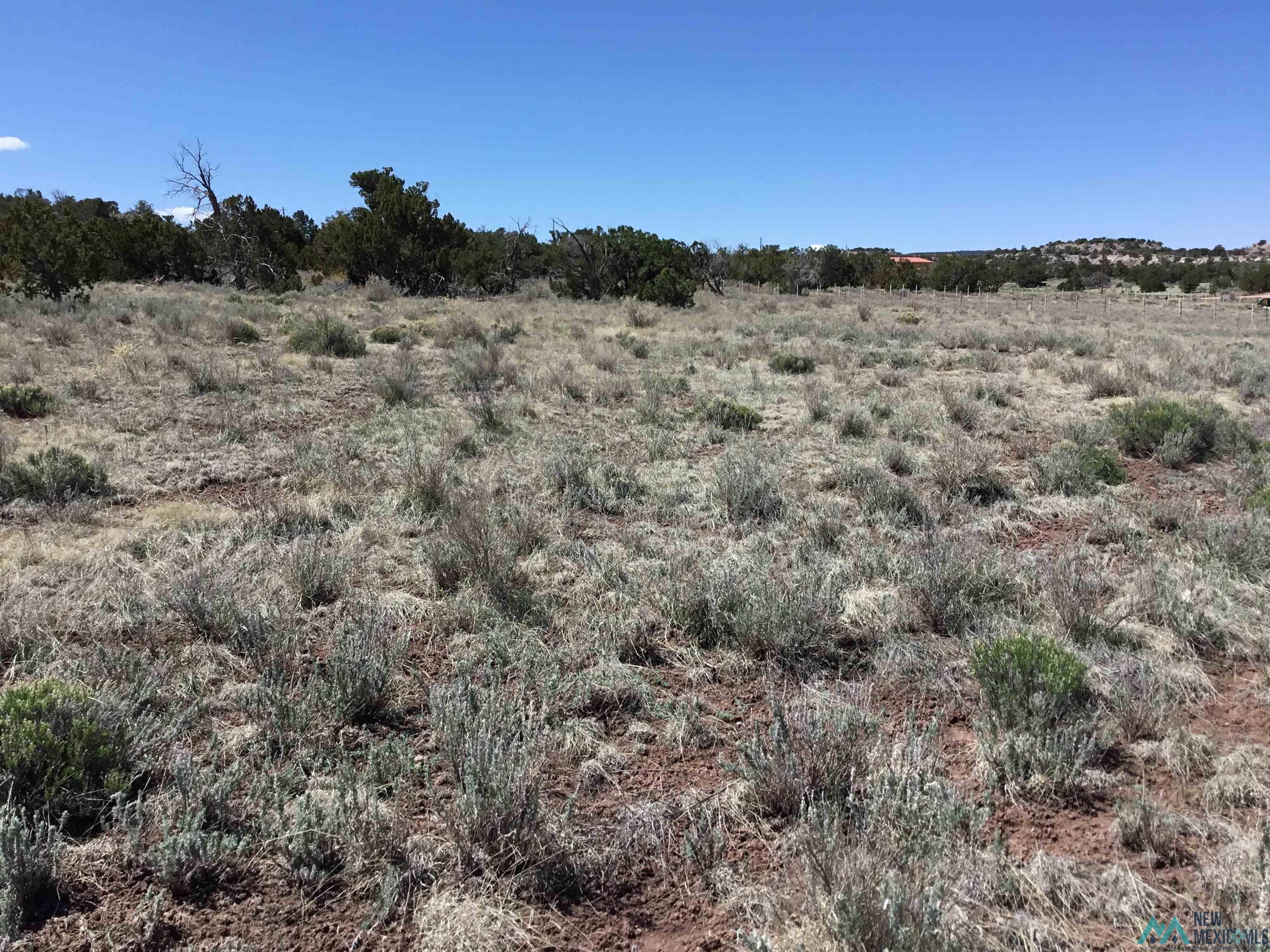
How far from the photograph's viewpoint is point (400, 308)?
19219mm

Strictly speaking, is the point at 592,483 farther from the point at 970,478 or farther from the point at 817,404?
the point at 817,404

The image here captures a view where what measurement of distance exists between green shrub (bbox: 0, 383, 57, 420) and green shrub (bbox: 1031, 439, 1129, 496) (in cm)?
1003

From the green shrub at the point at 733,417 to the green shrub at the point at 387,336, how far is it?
25.2 feet

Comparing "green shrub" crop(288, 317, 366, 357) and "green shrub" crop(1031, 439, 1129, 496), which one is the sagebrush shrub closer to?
"green shrub" crop(288, 317, 366, 357)

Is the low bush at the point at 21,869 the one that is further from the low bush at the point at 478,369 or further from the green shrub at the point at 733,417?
the low bush at the point at 478,369

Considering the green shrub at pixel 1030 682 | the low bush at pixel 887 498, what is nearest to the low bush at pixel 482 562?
the green shrub at pixel 1030 682

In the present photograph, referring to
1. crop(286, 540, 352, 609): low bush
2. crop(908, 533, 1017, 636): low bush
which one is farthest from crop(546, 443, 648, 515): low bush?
crop(908, 533, 1017, 636): low bush

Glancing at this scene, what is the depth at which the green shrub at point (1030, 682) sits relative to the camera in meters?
2.87

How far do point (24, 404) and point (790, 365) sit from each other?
34.0ft

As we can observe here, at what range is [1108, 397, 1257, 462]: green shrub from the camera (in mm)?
6984

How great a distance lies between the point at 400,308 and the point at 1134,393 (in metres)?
16.7

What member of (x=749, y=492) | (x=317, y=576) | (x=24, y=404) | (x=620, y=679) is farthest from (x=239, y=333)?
(x=620, y=679)

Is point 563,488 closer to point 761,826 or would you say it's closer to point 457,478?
point 457,478

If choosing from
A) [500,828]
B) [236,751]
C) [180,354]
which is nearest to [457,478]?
[236,751]
